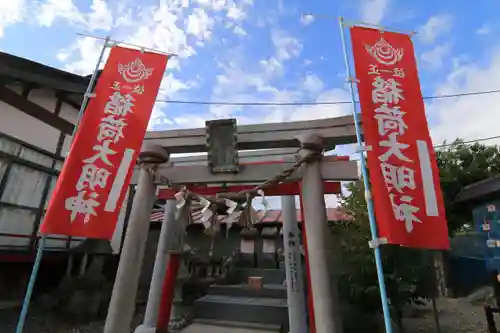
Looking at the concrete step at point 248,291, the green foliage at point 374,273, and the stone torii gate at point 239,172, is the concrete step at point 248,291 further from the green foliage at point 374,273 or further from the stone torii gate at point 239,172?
the stone torii gate at point 239,172

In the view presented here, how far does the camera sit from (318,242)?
385 centimetres

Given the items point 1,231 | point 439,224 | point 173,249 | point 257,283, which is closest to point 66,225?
point 173,249

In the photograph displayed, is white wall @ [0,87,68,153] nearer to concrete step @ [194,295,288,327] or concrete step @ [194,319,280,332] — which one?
concrete step @ [194,295,288,327]

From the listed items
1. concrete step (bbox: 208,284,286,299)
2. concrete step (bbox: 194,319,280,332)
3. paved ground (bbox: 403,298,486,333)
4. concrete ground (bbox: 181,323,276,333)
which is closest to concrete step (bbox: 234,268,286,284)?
concrete step (bbox: 208,284,286,299)

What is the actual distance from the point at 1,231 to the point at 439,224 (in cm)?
1016

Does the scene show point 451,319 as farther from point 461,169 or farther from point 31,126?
point 31,126

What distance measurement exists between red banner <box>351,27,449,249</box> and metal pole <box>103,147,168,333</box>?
331 centimetres

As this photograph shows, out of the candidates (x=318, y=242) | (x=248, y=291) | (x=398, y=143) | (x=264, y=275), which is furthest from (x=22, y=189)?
(x=398, y=143)

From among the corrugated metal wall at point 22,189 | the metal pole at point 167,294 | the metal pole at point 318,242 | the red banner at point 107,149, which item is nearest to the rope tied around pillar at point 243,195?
the metal pole at point 318,242

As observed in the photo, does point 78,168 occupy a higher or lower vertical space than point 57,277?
higher

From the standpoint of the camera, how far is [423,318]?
31.7ft

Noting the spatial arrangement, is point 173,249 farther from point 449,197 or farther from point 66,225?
point 449,197

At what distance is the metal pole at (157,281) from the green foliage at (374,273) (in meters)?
A: 4.85

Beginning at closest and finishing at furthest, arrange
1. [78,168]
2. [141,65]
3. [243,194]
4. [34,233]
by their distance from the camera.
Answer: [78,168] < [243,194] < [141,65] < [34,233]
